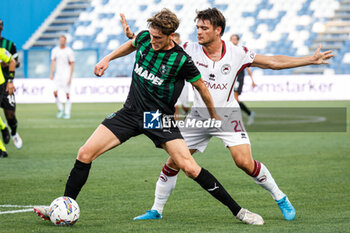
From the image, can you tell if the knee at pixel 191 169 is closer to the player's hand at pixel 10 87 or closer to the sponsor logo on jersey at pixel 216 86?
the sponsor logo on jersey at pixel 216 86

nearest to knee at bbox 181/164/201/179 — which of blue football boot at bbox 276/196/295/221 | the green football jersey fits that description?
the green football jersey

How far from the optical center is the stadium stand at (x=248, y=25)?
37719 millimetres

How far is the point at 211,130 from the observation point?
6.43 m

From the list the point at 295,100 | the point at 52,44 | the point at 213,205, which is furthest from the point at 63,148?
the point at 52,44

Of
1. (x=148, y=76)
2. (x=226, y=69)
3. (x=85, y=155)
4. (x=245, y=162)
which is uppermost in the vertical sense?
(x=148, y=76)

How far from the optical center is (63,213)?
18.4ft

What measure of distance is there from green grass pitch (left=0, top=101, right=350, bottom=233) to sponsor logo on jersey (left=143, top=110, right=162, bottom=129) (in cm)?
88

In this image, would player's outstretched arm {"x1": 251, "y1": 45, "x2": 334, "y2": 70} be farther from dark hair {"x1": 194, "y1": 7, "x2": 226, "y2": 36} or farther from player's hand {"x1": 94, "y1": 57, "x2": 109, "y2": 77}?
player's hand {"x1": 94, "y1": 57, "x2": 109, "y2": 77}

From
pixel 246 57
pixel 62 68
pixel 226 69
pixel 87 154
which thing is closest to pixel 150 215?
pixel 87 154

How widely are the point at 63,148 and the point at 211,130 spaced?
7.11 m

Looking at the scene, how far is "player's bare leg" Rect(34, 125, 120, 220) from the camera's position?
5734 millimetres

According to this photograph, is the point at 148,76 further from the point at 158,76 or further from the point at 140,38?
the point at 140,38

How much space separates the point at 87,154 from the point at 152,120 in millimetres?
648

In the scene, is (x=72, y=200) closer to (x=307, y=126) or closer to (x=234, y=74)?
(x=234, y=74)
